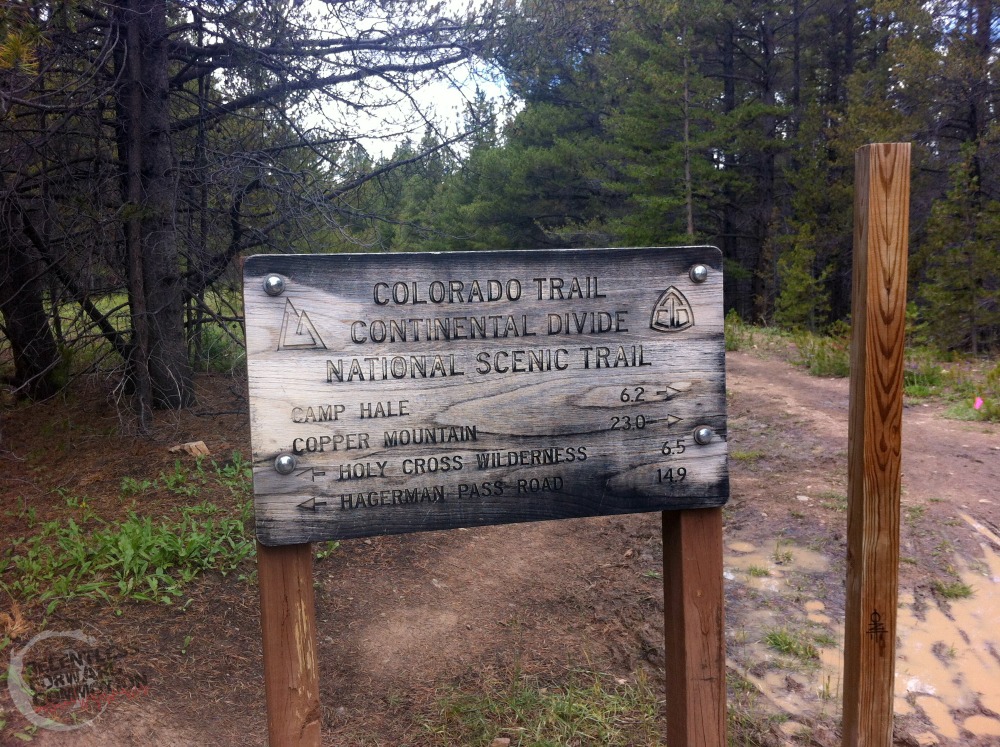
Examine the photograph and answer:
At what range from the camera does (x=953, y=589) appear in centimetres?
384

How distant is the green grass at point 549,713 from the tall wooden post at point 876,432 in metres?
1.05

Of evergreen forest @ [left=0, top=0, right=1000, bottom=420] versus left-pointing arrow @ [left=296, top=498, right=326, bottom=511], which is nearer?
left-pointing arrow @ [left=296, top=498, right=326, bottom=511]

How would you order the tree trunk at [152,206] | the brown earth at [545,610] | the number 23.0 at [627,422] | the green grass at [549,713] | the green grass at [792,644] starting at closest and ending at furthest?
the number 23.0 at [627,422] < the green grass at [549,713] < the brown earth at [545,610] < the green grass at [792,644] < the tree trunk at [152,206]

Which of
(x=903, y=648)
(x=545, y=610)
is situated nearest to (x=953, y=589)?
(x=903, y=648)

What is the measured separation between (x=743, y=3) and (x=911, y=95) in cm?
578

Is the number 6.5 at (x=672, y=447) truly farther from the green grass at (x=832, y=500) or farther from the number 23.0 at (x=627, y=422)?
the green grass at (x=832, y=500)

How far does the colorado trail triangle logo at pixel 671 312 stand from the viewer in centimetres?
224

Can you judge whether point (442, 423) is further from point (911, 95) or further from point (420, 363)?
point (911, 95)

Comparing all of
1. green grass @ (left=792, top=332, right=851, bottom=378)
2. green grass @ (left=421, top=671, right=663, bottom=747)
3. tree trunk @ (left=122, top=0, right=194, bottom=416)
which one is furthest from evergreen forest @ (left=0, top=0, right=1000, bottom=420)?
green grass @ (left=421, top=671, right=663, bottom=747)

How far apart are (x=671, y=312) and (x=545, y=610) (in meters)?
2.41

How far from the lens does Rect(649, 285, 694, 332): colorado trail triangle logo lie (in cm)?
224

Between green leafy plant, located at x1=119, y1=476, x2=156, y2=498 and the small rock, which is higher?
the small rock

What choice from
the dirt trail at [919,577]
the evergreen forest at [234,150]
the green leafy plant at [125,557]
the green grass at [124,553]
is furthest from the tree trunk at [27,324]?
the dirt trail at [919,577]

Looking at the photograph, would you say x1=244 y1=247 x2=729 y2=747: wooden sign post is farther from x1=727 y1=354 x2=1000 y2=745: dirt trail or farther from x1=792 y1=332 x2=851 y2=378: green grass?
x1=792 y1=332 x2=851 y2=378: green grass
